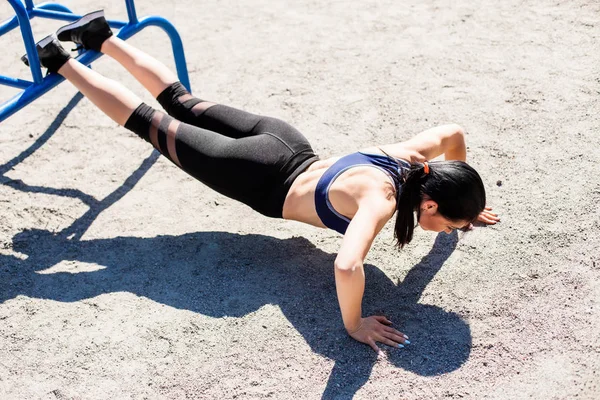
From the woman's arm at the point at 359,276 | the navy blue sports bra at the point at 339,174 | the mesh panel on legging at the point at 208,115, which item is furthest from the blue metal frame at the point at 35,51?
the woman's arm at the point at 359,276

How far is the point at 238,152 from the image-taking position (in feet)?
10.2

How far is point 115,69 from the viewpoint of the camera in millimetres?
4715

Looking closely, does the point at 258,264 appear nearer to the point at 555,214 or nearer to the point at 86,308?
the point at 86,308

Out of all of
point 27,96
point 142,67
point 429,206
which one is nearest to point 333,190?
point 429,206

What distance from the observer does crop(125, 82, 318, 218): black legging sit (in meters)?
3.09

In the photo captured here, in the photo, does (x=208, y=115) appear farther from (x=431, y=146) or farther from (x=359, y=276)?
(x=359, y=276)

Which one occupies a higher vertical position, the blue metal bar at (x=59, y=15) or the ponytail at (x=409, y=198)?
the blue metal bar at (x=59, y=15)

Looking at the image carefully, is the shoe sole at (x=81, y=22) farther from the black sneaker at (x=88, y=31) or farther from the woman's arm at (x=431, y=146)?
the woman's arm at (x=431, y=146)

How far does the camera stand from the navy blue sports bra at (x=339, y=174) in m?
2.90

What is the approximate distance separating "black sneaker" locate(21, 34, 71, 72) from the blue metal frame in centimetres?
3

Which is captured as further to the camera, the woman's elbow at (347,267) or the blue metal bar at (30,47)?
the blue metal bar at (30,47)

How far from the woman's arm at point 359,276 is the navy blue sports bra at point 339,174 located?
0.20 meters

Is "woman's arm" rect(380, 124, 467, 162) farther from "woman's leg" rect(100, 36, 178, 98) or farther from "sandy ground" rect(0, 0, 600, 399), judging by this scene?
"woman's leg" rect(100, 36, 178, 98)

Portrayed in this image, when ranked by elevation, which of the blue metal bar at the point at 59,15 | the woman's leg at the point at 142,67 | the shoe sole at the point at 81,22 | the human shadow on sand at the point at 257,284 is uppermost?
the shoe sole at the point at 81,22
